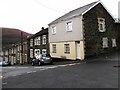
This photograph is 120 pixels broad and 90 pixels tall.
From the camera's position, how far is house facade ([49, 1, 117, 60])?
92.7 ft

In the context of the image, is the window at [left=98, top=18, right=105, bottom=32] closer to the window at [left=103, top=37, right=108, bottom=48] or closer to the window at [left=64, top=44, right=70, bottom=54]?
the window at [left=103, top=37, right=108, bottom=48]

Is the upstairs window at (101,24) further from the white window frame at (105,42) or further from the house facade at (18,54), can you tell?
the house facade at (18,54)

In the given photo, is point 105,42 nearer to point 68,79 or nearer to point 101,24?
point 101,24

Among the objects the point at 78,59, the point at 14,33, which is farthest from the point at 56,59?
the point at 14,33

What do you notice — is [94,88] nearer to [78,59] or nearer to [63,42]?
[78,59]

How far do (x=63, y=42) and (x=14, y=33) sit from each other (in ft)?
226

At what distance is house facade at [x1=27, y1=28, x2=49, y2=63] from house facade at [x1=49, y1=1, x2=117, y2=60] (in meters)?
6.78

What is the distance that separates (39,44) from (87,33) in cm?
1671

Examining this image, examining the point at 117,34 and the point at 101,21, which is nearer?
the point at 101,21

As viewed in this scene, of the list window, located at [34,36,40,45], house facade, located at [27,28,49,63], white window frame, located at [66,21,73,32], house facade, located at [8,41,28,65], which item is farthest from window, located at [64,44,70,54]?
house facade, located at [8,41,28,65]

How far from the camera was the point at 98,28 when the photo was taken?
98.4 ft

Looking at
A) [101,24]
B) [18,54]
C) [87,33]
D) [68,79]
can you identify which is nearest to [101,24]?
[101,24]

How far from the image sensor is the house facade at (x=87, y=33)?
28266 mm

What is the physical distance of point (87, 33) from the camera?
93.6 feet
